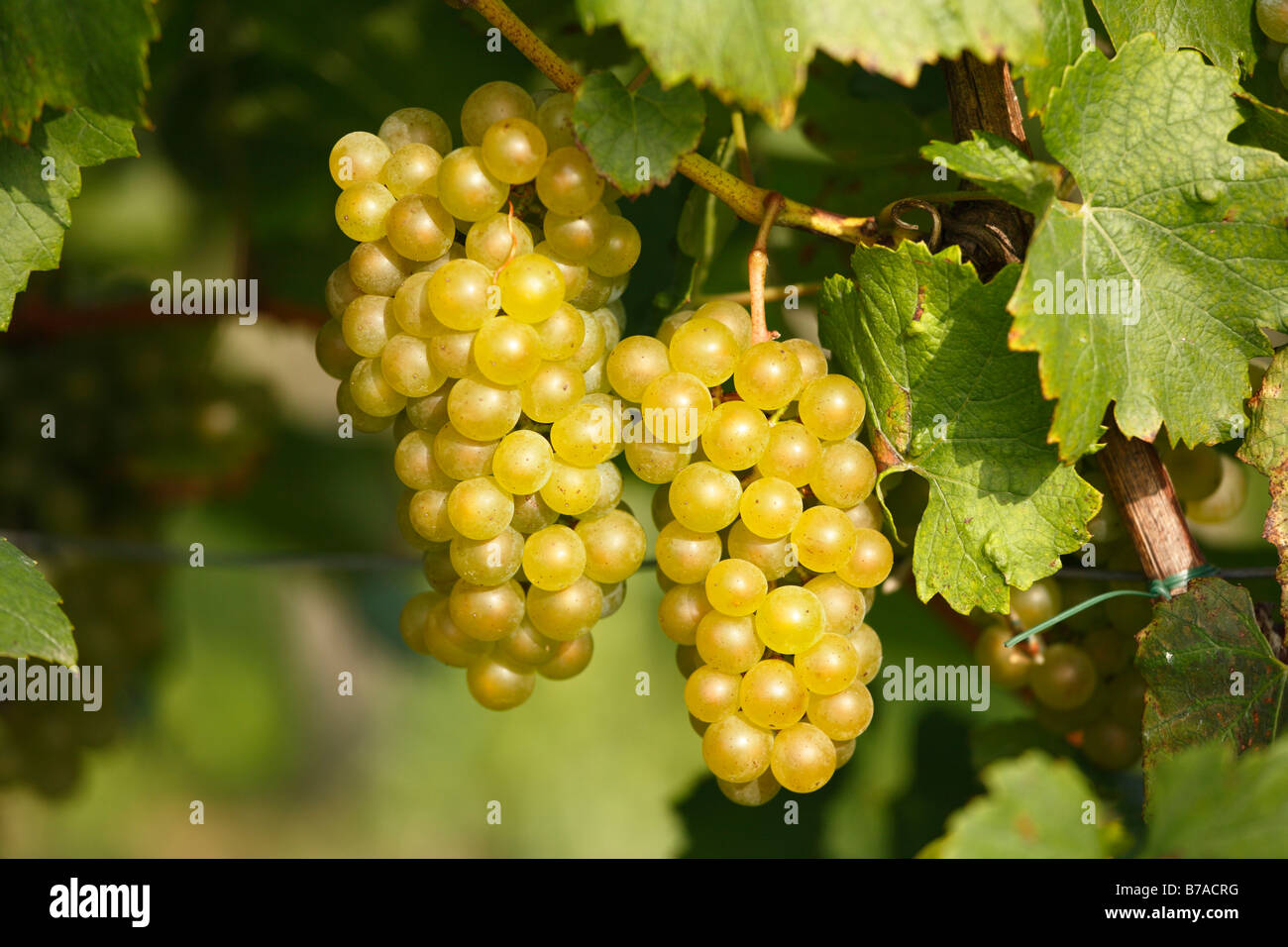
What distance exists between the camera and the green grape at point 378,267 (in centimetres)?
71

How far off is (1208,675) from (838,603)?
265 millimetres

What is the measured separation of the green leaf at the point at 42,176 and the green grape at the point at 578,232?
293mm

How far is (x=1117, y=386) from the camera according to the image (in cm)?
66

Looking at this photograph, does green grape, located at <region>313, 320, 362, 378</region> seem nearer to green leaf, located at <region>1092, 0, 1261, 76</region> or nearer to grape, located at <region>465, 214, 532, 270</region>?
grape, located at <region>465, 214, 532, 270</region>

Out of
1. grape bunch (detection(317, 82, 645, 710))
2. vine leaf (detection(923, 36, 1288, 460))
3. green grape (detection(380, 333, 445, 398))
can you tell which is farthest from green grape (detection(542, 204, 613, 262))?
vine leaf (detection(923, 36, 1288, 460))

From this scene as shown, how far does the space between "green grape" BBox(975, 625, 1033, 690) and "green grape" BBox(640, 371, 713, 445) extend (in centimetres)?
40

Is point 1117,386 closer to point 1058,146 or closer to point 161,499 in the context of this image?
point 1058,146

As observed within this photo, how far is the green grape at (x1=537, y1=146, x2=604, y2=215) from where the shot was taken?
65cm

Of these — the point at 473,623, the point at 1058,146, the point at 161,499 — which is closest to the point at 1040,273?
the point at 1058,146

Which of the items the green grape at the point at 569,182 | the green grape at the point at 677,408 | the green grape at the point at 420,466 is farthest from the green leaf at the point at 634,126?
the green grape at the point at 420,466

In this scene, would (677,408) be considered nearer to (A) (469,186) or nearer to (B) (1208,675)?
(A) (469,186)

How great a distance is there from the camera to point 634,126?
2.07ft

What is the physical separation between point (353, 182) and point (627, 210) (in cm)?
34

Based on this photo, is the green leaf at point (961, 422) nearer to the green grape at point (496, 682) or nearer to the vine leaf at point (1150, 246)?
the vine leaf at point (1150, 246)
